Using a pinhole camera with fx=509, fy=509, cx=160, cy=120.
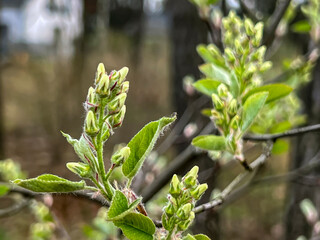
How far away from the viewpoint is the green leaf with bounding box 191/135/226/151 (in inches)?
28.5

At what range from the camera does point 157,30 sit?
67.2 ft

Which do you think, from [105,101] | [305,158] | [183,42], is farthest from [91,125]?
[183,42]

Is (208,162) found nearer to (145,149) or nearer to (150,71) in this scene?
(145,149)

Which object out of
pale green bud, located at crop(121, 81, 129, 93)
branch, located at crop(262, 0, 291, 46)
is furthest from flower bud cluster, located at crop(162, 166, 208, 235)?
branch, located at crop(262, 0, 291, 46)

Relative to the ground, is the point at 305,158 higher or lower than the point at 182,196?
lower

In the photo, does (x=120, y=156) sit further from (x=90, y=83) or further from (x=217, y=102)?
(x=90, y=83)

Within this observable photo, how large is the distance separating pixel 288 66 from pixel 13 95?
10.7 meters

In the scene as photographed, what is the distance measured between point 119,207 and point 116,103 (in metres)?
0.10

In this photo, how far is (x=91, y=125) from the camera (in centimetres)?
49

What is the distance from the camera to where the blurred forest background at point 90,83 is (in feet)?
12.0

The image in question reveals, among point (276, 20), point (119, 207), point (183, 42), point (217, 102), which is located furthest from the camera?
point (183, 42)

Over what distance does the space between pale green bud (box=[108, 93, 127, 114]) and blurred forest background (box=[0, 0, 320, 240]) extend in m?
0.88

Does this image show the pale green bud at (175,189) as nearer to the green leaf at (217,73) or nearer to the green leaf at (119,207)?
the green leaf at (119,207)

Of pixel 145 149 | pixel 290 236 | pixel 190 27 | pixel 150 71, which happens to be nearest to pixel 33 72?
pixel 150 71
